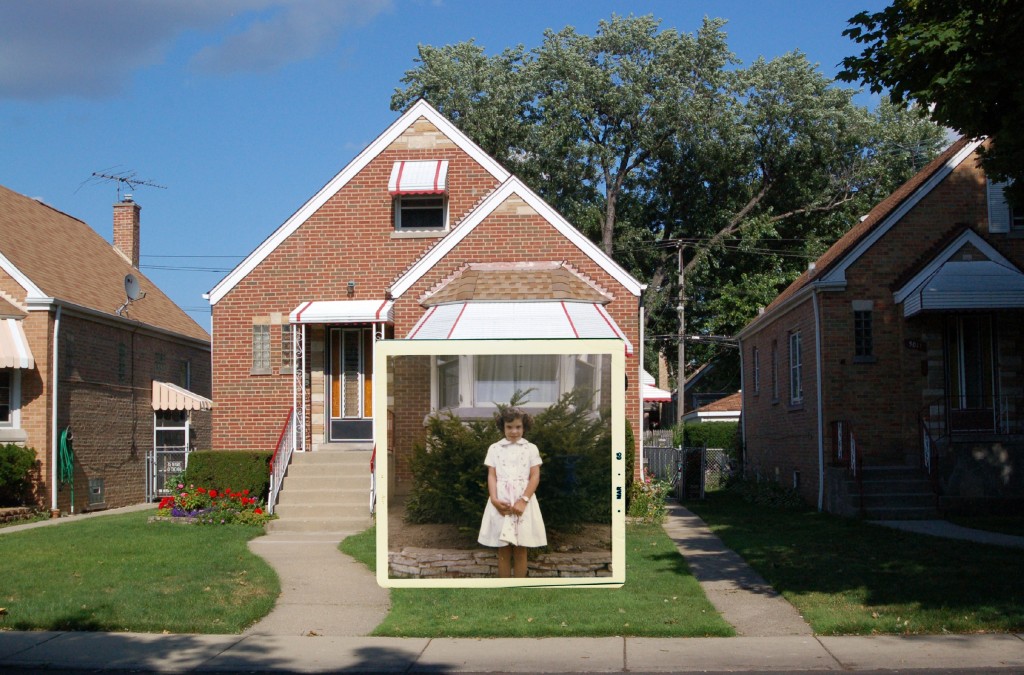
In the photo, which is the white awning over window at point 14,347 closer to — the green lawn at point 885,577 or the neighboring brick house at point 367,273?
the neighboring brick house at point 367,273

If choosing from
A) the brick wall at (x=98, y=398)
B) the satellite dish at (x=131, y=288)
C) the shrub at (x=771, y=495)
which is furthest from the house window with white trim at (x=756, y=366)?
the satellite dish at (x=131, y=288)

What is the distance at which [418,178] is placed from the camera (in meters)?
21.9

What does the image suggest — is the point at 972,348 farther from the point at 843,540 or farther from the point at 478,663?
the point at 478,663

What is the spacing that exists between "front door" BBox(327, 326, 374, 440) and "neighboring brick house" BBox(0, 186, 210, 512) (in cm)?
581

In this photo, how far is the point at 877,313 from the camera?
20422 millimetres

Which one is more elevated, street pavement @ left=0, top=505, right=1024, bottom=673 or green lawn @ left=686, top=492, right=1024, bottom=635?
green lawn @ left=686, top=492, right=1024, bottom=635

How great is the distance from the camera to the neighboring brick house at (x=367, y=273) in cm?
2020

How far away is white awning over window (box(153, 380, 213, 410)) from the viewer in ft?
89.0

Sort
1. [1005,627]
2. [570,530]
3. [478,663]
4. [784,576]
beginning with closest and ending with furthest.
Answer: [570,530] < [478,663] < [1005,627] < [784,576]

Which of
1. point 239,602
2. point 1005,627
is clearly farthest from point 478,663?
point 1005,627

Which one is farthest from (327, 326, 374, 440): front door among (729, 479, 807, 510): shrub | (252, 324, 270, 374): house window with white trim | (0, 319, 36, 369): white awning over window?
(729, 479, 807, 510): shrub

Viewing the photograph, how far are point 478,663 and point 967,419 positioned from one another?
13973 millimetres

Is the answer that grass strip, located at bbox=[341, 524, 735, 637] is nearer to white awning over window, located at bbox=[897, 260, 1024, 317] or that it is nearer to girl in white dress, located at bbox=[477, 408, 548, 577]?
girl in white dress, located at bbox=[477, 408, 548, 577]

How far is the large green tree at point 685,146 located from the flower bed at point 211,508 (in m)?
23.1
